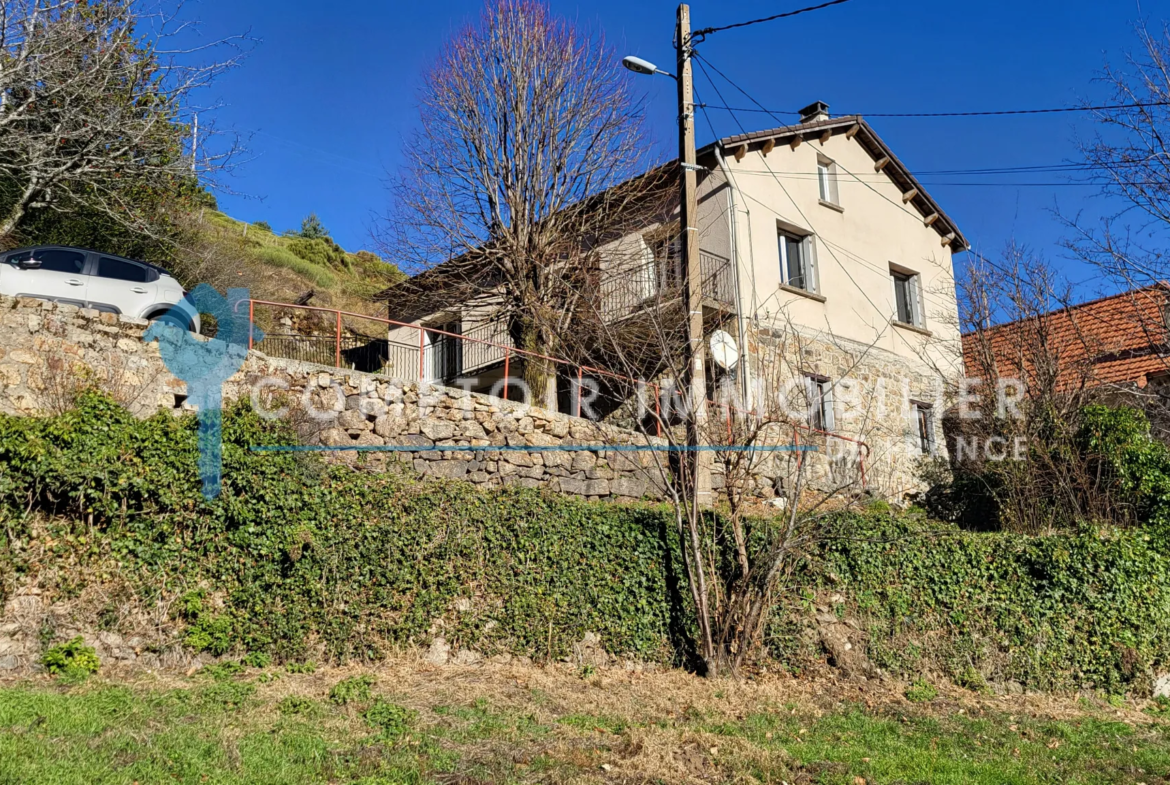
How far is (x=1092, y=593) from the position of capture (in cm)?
925

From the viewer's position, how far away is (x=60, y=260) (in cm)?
1038

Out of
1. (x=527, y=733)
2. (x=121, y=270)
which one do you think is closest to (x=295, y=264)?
(x=121, y=270)

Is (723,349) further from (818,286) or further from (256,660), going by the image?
(818,286)

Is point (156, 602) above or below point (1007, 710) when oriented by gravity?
above

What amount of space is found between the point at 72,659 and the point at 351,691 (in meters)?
2.11

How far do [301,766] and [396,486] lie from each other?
324 cm

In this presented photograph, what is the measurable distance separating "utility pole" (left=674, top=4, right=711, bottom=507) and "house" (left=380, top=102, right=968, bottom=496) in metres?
3.58

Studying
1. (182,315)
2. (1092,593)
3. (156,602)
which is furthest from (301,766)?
(1092,593)

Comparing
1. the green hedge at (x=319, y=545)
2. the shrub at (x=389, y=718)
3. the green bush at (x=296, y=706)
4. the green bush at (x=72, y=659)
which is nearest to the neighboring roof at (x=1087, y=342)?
the green hedge at (x=319, y=545)

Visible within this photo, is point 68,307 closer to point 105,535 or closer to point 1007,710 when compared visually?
point 105,535

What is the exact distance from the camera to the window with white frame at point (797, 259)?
1647 cm

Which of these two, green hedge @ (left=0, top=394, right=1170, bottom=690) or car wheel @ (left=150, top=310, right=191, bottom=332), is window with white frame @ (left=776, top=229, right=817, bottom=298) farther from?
car wheel @ (left=150, top=310, right=191, bottom=332)

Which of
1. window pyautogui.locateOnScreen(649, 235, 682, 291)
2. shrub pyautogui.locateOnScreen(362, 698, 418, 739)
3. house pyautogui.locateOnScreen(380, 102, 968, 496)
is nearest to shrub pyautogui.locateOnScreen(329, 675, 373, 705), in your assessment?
shrub pyautogui.locateOnScreen(362, 698, 418, 739)

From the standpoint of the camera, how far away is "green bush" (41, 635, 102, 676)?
20.7 ft
